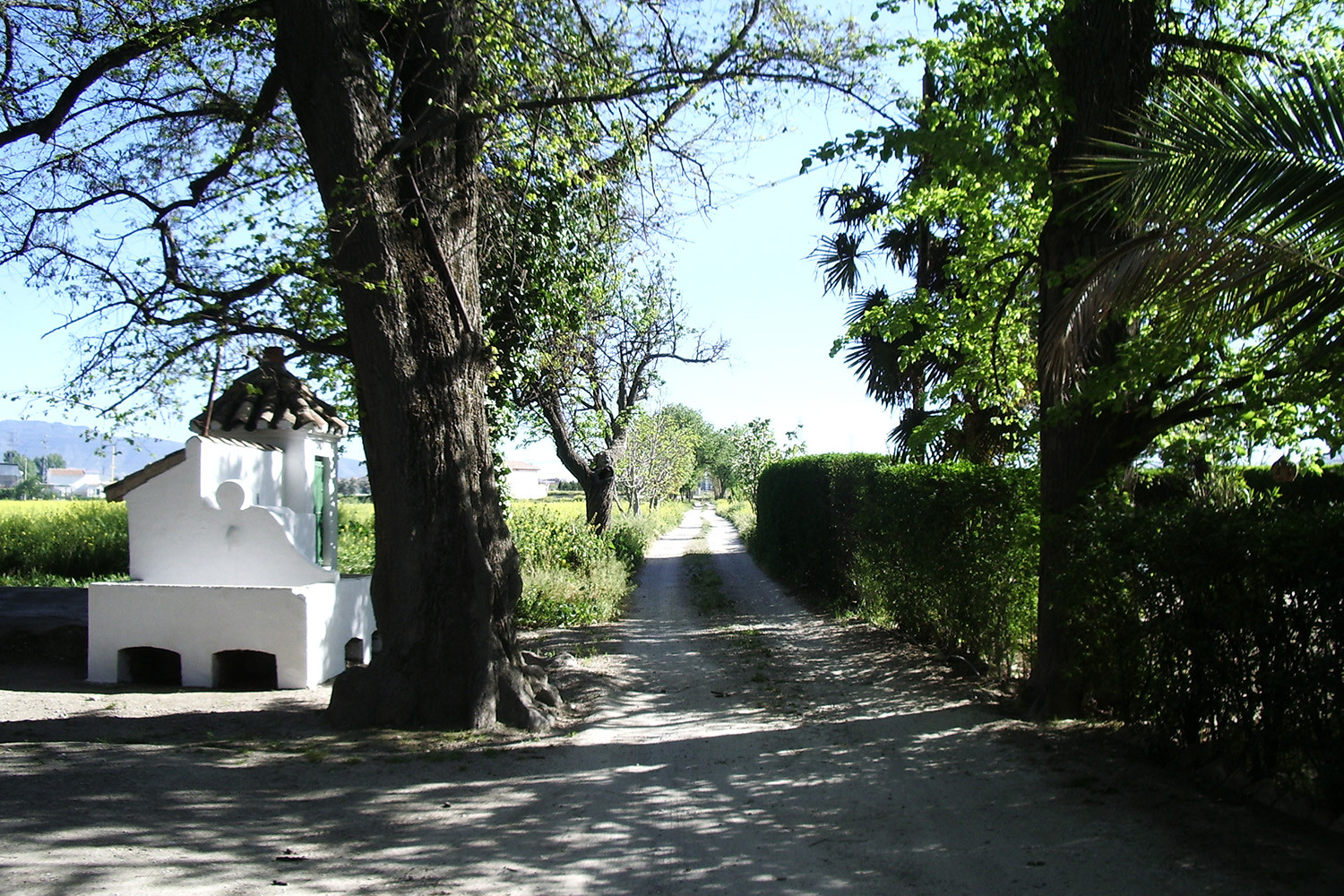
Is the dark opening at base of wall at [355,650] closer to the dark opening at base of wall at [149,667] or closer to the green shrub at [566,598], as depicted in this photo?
the dark opening at base of wall at [149,667]

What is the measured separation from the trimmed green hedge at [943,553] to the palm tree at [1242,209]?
299 centimetres

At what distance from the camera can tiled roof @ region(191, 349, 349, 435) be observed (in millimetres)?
10359

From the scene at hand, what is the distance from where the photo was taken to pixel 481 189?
8734 mm

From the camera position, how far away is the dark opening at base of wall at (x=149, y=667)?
9.84 metres

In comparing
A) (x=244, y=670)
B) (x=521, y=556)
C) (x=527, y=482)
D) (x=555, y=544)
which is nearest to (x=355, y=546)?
(x=555, y=544)

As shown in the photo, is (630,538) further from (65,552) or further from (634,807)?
(634,807)

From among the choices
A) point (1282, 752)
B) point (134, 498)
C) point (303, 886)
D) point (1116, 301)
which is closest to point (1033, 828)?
point (1282, 752)

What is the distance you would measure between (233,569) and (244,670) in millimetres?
1101

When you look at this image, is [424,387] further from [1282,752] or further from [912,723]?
[1282,752]

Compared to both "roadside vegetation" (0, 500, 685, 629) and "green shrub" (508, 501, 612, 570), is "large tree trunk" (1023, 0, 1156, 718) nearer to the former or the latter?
"roadside vegetation" (0, 500, 685, 629)

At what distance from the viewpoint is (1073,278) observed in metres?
7.05

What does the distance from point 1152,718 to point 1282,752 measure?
962 millimetres

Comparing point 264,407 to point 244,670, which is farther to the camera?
point 264,407

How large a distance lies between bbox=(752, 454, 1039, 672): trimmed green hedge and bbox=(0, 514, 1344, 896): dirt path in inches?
35.2
